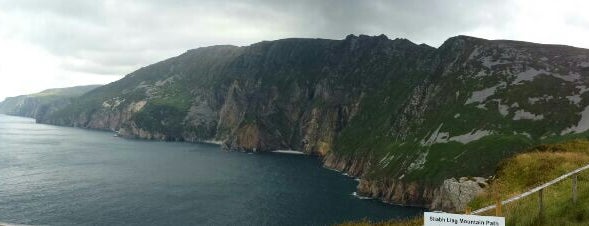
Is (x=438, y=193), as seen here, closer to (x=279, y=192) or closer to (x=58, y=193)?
(x=279, y=192)

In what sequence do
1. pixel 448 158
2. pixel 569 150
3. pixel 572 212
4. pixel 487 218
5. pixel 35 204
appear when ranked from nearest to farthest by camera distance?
pixel 487 218 → pixel 572 212 → pixel 569 150 → pixel 35 204 → pixel 448 158

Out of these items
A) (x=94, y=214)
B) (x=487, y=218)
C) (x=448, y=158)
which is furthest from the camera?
(x=448, y=158)

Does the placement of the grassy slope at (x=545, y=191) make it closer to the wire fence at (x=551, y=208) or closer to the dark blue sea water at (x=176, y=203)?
the wire fence at (x=551, y=208)

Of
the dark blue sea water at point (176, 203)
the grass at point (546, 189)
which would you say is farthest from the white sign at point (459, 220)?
the dark blue sea water at point (176, 203)

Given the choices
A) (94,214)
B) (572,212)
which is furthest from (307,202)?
(572,212)

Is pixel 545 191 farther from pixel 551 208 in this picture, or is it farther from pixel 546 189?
pixel 551 208

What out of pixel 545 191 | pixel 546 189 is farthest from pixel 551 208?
pixel 546 189
